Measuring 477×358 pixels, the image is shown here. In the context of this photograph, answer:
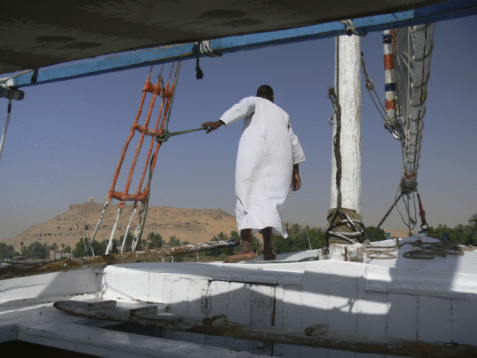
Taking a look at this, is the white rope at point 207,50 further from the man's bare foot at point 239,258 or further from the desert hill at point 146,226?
the desert hill at point 146,226

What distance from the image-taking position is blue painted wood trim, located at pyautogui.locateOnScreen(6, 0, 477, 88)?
2375 millimetres

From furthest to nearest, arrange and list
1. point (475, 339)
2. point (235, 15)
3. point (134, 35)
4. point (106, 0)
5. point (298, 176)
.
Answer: point (298, 176), point (475, 339), point (134, 35), point (235, 15), point (106, 0)

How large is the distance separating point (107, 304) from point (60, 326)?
454mm

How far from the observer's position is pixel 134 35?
1344mm

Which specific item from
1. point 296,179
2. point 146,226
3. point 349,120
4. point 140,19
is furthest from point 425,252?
point 146,226

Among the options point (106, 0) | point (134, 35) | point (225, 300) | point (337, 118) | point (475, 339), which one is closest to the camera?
point (106, 0)

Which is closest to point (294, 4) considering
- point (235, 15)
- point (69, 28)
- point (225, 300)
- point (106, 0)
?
point (235, 15)

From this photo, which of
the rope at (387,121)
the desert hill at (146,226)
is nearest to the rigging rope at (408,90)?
the rope at (387,121)

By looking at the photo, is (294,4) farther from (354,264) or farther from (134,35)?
(354,264)

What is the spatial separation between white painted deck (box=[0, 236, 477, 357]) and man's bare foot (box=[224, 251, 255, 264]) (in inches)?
14.0

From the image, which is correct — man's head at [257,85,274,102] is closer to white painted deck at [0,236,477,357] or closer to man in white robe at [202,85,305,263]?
man in white robe at [202,85,305,263]

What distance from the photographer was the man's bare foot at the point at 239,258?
3.50 meters

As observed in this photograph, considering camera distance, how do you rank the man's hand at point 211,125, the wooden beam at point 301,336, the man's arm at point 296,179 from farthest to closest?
the man's arm at point 296,179 < the man's hand at point 211,125 < the wooden beam at point 301,336

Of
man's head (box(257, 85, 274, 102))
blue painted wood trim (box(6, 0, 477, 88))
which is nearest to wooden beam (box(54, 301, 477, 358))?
blue painted wood trim (box(6, 0, 477, 88))
